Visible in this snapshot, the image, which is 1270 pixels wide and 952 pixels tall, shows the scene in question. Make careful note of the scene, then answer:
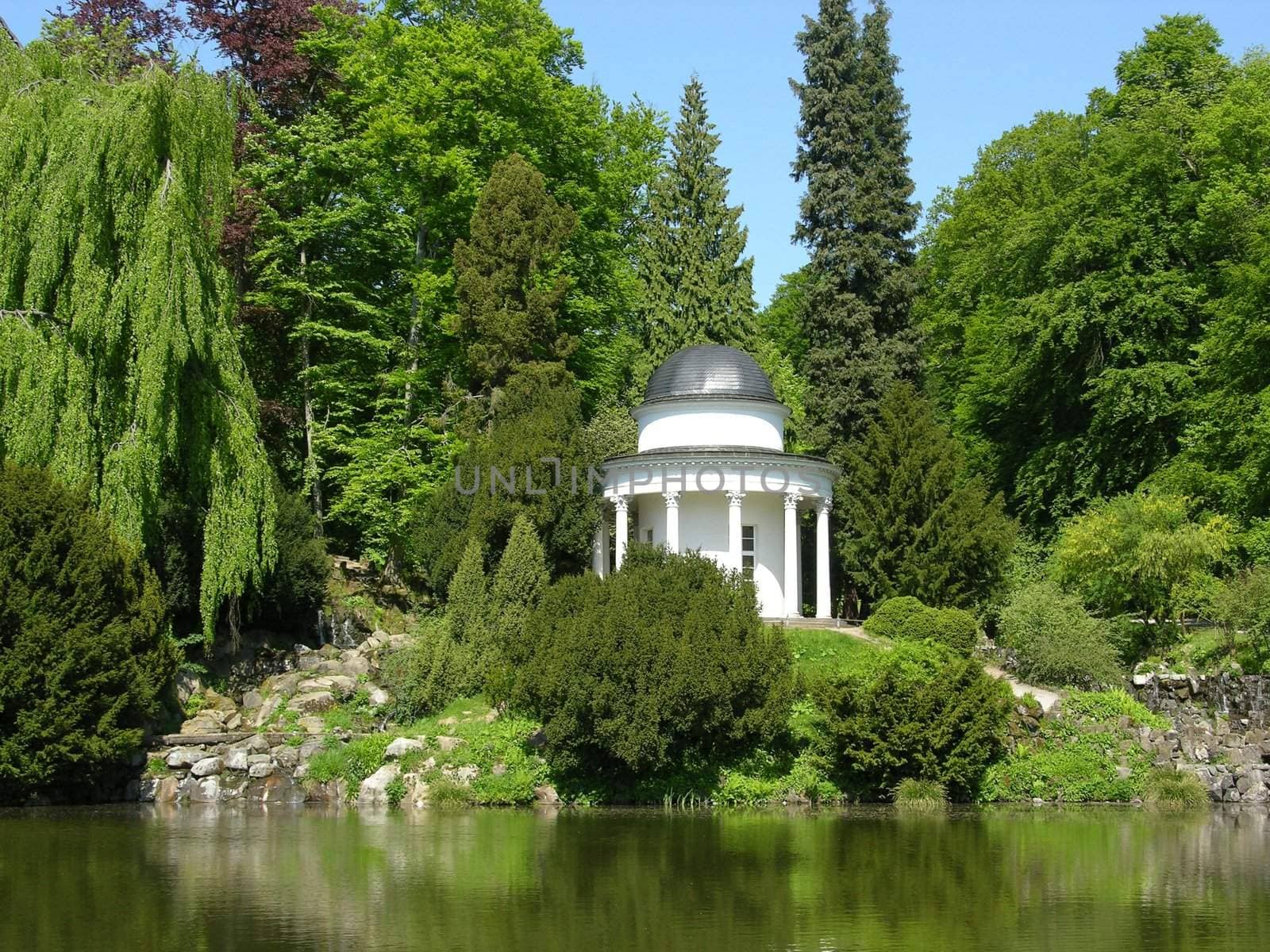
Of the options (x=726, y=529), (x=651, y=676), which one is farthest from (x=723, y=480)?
(x=651, y=676)

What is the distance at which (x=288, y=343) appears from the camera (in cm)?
4288

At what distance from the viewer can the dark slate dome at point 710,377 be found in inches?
1471

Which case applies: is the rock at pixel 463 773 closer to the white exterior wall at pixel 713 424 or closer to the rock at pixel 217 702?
the rock at pixel 217 702

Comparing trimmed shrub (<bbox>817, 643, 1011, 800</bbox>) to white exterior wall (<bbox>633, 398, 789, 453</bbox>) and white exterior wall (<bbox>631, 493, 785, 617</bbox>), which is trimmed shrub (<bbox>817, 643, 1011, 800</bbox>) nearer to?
white exterior wall (<bbox>631, 493, 785, 617</bbox>)

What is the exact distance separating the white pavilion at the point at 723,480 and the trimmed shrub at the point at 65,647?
12757mm

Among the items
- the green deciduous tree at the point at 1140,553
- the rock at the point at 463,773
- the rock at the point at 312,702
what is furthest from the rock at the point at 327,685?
the green deciduous tree at the point at 1140,553

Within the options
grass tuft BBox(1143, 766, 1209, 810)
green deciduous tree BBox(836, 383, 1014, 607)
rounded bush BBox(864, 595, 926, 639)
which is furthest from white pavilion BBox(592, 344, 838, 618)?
grass tuft BBox(1143, 766, 1209, 810)

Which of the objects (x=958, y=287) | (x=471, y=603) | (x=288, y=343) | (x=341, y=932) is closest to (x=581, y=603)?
(x=471, y=603)

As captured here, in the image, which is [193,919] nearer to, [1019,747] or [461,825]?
[461,825]

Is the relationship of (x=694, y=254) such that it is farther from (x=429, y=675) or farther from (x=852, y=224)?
(x=429, y=675)

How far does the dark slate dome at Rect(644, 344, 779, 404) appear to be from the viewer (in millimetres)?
37375

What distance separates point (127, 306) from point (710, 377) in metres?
15.1

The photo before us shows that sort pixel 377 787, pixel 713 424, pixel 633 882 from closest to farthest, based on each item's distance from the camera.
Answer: pixel 633 882 → pixel 377 787 → pixel 713 424

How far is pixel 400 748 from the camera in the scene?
27672 mm
